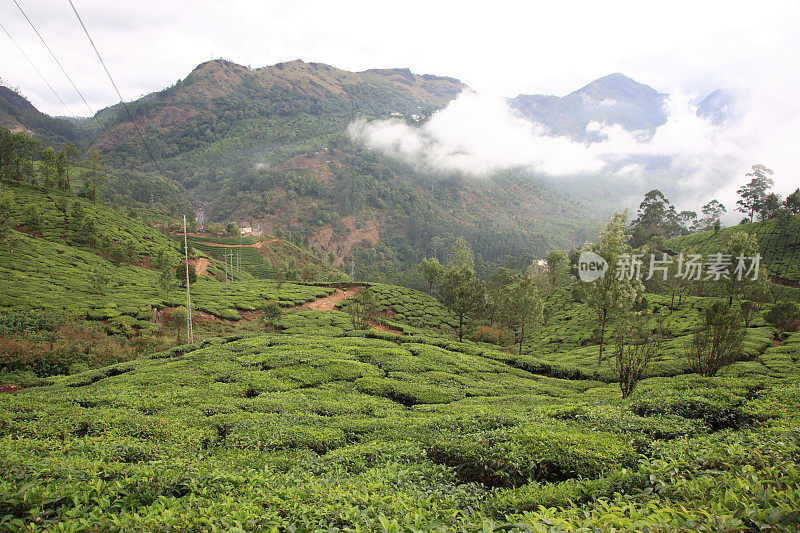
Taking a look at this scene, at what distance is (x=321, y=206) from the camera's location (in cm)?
15962

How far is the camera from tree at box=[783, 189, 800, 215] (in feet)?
182

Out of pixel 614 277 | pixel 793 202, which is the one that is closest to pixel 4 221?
pixel 614 277

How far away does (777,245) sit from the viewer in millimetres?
56062

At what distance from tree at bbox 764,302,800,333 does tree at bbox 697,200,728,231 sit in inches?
2994

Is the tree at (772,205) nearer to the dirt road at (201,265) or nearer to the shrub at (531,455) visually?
the shrub at (531,455)

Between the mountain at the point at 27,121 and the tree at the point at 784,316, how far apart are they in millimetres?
241890

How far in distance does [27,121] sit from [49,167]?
604 feet

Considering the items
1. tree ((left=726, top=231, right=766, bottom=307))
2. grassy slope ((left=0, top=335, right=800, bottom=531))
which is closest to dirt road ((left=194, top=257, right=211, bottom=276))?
grassy slope ((left=0, top=335, right=800, bottom=531))

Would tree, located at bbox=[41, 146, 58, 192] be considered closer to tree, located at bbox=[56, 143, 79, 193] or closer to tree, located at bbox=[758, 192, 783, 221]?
tree, located at bbox=[56, 143, 79, 193]

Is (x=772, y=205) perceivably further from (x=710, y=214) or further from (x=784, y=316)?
(x=784, y=316)

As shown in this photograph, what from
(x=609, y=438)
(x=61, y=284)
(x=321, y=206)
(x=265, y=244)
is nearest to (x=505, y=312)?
(x=609, y=438)

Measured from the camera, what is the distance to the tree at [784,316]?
85.7 ft

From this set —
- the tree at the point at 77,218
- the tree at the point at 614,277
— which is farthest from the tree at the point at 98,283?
the tree at the point at 614,277

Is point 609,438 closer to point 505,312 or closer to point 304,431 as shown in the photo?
point 304,431
